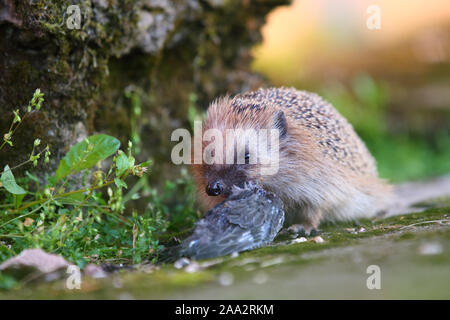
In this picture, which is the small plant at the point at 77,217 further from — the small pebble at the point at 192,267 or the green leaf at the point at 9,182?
the small pebble at the point at 192,267

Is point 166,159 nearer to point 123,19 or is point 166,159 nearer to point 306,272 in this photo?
point 123,19

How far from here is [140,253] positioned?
464 cm

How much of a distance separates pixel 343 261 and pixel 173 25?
4192 millimetres

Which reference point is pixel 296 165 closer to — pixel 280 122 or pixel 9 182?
pixel 280 122

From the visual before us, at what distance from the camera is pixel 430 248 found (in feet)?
12.5

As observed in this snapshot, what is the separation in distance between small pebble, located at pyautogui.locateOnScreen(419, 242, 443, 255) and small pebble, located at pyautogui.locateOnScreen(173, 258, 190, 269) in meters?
1.75

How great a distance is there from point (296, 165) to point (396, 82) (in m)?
7.45

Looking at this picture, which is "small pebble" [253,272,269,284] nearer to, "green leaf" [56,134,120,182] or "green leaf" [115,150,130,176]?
"green leaf" [115,150,130,176]

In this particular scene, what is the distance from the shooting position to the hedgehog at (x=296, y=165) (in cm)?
564

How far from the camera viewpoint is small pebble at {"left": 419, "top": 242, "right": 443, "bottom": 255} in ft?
12.2

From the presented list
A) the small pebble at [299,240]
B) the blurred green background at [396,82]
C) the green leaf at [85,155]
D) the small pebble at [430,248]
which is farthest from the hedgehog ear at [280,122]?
the blurred green background at [396,82]

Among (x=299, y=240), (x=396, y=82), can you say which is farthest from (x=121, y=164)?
(x=396, y=82)
